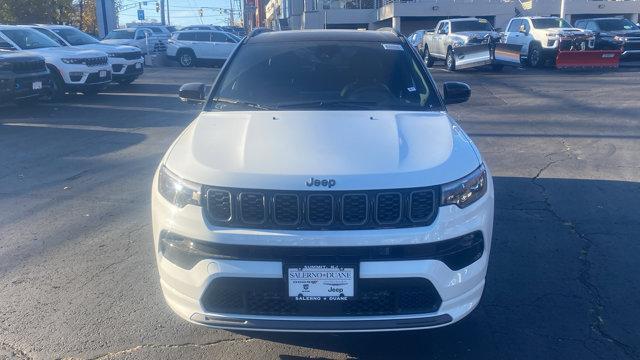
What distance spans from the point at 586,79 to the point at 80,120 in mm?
14068

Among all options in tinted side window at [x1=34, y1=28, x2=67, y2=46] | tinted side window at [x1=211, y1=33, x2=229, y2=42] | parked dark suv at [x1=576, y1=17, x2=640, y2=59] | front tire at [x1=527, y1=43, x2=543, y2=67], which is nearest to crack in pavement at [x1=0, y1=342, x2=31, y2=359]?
tinted side window at [x1=34, y1=28, x2=67, y2=46]

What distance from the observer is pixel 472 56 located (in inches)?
873

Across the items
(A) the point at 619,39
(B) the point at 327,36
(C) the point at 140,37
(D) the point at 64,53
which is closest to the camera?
(B) the point at 327,36

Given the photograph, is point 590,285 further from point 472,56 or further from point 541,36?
point 541,36

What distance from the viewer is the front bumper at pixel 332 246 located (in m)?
3.27

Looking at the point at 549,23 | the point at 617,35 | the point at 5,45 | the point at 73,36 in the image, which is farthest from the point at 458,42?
the point at 5,45

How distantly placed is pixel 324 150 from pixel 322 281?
785mm

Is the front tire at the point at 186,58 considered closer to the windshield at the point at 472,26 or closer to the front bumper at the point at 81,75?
the windshield at the point at 472,26

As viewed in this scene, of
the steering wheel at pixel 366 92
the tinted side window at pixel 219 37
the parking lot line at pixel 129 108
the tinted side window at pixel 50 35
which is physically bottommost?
the parking lot line at pixel 129 108

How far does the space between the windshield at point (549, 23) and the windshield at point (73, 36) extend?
15.5 m

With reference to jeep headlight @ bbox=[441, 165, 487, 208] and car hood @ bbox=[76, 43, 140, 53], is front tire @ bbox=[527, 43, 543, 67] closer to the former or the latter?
car hood @ bbox=[76, 43, 140, 53]

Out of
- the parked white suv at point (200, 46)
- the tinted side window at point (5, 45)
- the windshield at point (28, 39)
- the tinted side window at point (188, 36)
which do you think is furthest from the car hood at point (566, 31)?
the tinted side window at point (5, 45)

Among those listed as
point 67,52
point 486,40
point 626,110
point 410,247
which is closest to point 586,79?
point 486,40

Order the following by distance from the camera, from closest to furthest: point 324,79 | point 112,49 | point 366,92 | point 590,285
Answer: point 590,285 → point 366,92 → point 324,79 → point 112,49
